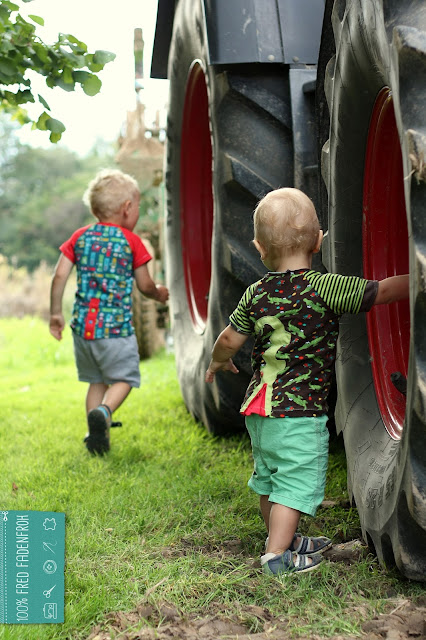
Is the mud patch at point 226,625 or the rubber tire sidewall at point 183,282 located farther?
the rubber tire sidewall at point 183,282

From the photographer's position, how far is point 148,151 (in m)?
5.92

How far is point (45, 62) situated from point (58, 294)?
972 mm

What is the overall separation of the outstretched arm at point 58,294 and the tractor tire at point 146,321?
1935mm

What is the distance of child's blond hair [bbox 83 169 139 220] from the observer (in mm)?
3457

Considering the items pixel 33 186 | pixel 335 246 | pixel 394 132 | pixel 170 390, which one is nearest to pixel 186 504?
pixel 335 246

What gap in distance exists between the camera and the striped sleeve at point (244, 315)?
2029 mm

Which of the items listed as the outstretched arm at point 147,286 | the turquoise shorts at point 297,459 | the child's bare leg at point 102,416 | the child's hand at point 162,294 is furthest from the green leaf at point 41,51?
the turquoise shorts at point 297,459

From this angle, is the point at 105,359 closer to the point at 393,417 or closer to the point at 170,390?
the point at 170,390

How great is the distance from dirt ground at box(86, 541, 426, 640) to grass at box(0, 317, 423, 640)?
19 mm

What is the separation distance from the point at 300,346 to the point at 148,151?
13.9 feet

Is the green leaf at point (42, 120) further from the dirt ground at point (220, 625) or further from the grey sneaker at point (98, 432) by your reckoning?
the dirt ground at point (220, 625)

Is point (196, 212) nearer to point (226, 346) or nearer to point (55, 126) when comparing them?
point (55, 126)

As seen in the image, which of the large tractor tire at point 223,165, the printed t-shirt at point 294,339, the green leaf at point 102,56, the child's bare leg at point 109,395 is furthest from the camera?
the child's bare leg at point 109,395

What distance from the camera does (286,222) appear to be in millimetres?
1953
